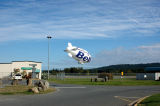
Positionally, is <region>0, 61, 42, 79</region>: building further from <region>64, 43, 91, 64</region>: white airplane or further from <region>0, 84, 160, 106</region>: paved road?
<region>0, 84, 160, 106</region>: paved road

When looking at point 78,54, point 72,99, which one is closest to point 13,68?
point 78,54

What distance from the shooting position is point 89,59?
34.1m

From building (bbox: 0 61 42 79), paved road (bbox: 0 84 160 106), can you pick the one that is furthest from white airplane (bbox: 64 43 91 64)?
building (bbox: 0 61 42 79)

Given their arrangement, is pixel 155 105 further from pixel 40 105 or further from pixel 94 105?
pixel 40 105

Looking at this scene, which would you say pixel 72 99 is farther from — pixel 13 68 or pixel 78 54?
pixel 13 68

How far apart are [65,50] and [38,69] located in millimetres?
35350

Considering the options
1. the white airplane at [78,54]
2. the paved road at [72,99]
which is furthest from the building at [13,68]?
the paved road at [72,99]

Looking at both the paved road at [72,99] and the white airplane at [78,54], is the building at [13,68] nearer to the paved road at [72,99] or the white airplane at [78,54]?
the white airplane at [78,54]

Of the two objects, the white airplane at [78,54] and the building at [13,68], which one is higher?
the white airplane at [78,54]

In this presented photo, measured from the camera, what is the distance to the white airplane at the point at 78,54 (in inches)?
1255

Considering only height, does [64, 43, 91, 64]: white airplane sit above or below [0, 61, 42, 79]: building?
above

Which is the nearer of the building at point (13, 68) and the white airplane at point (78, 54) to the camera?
the white airplane at point (78, 54)

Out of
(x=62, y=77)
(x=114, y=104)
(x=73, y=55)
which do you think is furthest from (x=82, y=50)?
(x=62, y=77)

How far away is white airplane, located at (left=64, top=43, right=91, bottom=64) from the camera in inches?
1255
